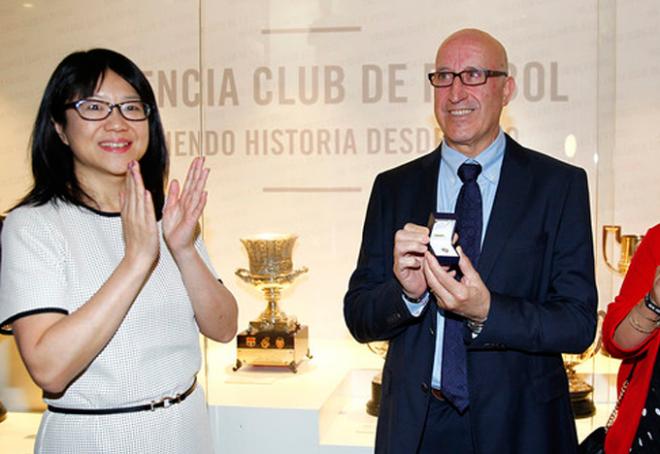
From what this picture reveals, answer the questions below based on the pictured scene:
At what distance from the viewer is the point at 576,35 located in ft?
10.4

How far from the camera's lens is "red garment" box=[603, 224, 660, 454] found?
192 centimetres

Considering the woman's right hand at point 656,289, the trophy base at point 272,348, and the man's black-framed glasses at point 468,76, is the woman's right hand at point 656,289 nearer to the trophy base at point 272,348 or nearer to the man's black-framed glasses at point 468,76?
the man's black-framed glasses at point 468,76

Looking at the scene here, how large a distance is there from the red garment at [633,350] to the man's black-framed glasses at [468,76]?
0.58 meters

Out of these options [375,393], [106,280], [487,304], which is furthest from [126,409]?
[375,393]

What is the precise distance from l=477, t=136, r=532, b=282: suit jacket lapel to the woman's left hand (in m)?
0.70

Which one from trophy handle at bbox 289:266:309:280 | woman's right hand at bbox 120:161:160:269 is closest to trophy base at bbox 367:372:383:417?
trophy handle at bbox 289:266:309:280

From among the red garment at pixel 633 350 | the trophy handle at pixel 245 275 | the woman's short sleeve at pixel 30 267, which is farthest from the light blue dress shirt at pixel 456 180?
the trophy handle at pixel 245 275

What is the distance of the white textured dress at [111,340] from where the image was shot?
1713 mm

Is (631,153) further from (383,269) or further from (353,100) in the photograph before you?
(383,269)

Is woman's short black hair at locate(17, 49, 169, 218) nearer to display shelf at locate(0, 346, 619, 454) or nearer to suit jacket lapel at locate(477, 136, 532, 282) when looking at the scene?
suit jacket lapel at locate(477, 136, 532, 282)

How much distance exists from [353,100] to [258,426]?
1439 millimetres

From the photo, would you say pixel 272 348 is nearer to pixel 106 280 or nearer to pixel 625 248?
pixel 625 248

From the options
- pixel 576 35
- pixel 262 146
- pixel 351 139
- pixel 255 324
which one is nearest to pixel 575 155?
pixel 576 35

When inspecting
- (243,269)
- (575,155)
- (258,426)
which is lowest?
(258,426)
